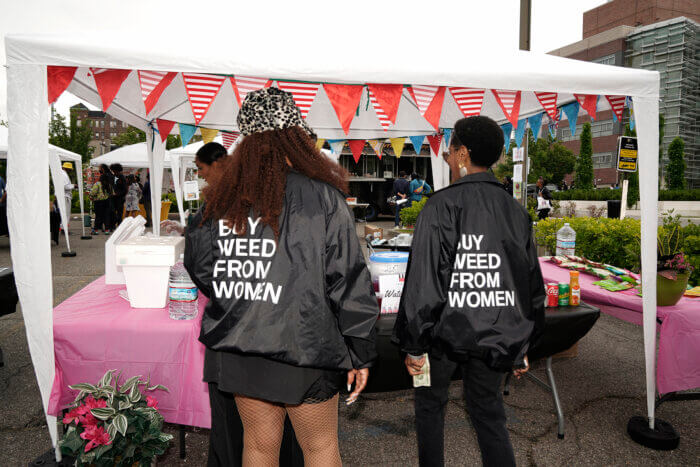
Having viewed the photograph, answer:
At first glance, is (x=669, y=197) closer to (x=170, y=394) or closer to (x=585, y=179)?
(x=585, y=179)

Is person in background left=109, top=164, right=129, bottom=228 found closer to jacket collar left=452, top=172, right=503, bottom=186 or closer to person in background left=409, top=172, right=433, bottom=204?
person in background left=409, top=172, right=433, bottom=204

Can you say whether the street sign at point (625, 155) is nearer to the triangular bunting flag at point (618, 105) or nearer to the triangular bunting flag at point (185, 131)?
the triangular bunting flag at point (618, 105)

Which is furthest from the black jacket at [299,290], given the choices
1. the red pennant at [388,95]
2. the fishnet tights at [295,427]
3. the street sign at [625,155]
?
the street sign at [625,155]

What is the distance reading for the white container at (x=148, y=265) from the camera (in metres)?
2.38

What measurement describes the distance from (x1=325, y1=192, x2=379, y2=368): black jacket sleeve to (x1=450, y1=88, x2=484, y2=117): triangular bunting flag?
8.03 ft

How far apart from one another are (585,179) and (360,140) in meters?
29.8

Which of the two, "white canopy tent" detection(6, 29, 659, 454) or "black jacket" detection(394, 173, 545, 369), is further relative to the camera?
"white canopy tent" detection(6, 29, 659, 454)

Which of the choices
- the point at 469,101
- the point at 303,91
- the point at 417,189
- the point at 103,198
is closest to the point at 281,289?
the point at 303,91

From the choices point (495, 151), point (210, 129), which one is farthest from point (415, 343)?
point (210, 129)

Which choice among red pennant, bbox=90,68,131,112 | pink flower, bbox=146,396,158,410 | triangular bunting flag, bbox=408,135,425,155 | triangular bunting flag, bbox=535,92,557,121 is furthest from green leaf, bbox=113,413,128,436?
triangular bunting flag, bbox=408,135,425,155

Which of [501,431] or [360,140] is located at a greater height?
[360,140]

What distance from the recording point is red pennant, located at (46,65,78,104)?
2.42 m

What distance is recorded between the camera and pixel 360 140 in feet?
22.5

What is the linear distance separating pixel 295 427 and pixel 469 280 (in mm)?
901
